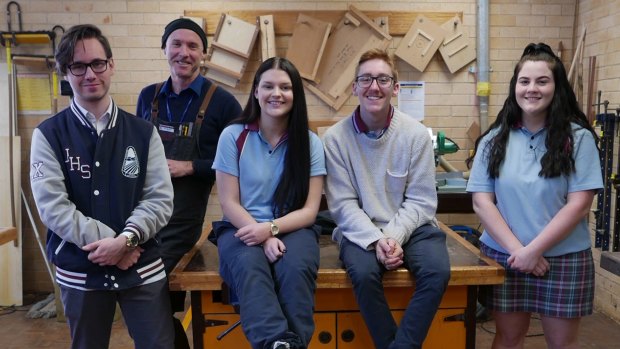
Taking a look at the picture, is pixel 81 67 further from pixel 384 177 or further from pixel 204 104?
pixel 384 177

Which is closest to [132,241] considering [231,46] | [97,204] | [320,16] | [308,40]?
[97,204]

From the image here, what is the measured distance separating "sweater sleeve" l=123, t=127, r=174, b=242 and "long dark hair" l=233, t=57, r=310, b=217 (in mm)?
384

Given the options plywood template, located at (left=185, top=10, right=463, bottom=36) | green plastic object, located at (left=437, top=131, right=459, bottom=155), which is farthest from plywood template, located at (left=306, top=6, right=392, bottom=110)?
green plastic object, located at (left=437, top=131, right=459, bottom=155)

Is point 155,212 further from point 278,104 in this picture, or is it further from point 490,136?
point 490,136

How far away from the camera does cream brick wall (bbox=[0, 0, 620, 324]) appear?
398 centimetres

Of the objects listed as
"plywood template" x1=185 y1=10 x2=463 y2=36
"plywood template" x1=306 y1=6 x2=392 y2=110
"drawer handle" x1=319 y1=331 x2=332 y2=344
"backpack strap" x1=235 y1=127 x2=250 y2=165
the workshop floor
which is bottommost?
the workshop floor

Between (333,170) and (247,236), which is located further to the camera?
(333,170)

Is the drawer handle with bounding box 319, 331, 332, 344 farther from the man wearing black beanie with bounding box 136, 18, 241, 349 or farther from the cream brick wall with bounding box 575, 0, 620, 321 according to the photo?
the cream brick wall with bounding box 575, 0, 620, 321

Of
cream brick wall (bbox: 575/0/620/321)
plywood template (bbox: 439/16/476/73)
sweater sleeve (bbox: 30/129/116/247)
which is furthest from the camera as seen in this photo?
plywood template (bbox: 439/16/476/73)

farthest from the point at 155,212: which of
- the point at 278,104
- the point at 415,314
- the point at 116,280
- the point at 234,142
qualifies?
the point at 415,314

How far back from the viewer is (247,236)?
6.12 ft

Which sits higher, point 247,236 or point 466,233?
point 247,236

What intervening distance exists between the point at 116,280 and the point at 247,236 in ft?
1.51

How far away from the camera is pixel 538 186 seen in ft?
6.10
